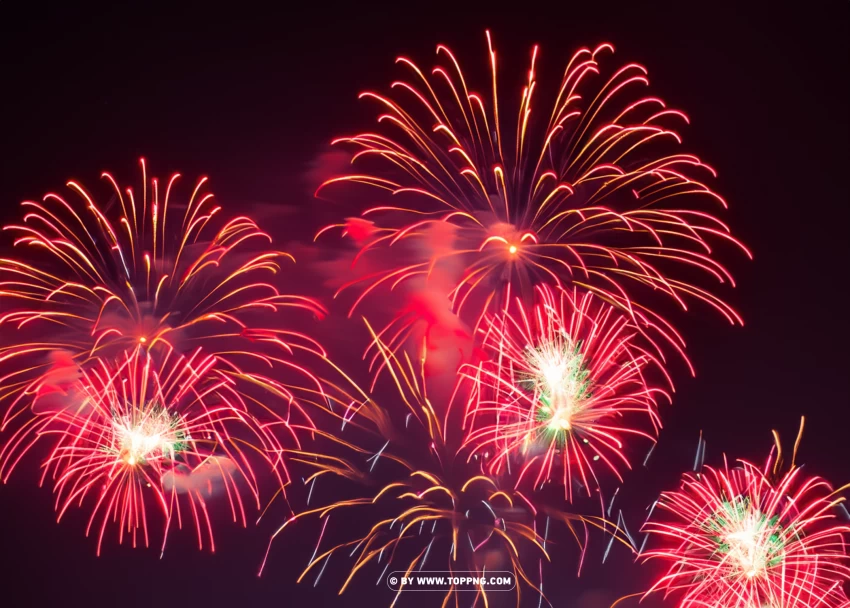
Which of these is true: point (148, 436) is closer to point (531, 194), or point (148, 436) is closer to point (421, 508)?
point (421, 508)

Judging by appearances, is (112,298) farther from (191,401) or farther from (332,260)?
(332,260)

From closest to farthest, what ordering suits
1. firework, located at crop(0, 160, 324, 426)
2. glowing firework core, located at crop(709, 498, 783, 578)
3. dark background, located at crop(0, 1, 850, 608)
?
glowing firework core, located at crop(709, 498, 783, 578) < firework, located at crop(0, 160, 324, 426) < dark background, located at crop(0, 1, 850, 608)

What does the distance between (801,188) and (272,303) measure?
4.21 meters

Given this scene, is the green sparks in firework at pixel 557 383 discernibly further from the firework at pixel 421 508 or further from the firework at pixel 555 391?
the firework at pixel 421 508

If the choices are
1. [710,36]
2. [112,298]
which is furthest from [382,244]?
[710,36]

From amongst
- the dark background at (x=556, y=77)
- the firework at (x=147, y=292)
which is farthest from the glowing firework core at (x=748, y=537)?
the firework at (x=147, y=292)

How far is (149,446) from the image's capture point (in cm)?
422

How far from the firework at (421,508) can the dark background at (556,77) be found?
0.95 m

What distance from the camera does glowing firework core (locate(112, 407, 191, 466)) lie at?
166 inches

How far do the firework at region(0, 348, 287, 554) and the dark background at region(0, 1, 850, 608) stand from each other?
131cm

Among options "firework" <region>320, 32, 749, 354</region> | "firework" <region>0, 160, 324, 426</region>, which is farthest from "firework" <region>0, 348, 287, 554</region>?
"firework" <region>320, 32, 749, 354</region>

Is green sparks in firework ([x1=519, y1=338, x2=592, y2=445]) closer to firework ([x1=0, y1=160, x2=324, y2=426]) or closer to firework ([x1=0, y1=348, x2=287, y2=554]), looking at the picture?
firework ([x1=0, y1=160, x2=324, y2=426])

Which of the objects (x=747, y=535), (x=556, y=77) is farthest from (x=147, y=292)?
(x=747, y=535)

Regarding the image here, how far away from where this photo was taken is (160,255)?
173 inches
